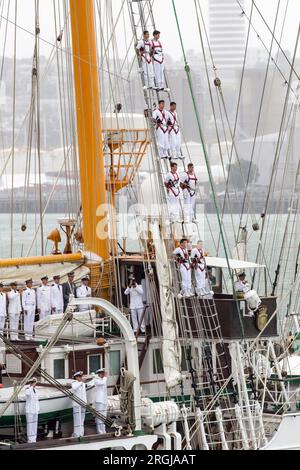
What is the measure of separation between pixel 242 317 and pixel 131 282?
2.89 m

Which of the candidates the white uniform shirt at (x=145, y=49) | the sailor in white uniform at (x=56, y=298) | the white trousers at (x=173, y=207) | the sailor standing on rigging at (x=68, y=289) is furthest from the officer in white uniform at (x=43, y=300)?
the white uniform shirt at (x=145, y=49)

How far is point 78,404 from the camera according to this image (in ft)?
102

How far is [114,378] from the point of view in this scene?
3397 cm

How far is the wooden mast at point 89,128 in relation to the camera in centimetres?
3659

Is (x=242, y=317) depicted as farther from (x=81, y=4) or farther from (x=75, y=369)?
(x=81, y=4)

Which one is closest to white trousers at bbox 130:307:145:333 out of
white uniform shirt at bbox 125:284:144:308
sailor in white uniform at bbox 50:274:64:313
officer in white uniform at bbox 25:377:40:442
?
white uniform shirt at bbox 125:284:144:308

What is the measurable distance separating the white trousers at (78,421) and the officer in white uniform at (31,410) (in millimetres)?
896

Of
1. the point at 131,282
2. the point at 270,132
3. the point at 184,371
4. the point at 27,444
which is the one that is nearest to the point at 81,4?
the point at 131,282

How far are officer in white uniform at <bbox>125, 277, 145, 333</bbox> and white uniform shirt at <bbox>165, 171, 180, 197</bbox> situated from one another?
238 cm

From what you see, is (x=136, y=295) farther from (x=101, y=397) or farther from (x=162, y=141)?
(x=101, y=397)

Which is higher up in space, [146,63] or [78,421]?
[146,63]

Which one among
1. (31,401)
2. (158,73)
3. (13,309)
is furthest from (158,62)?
(31,401)

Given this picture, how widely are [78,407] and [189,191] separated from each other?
666cm

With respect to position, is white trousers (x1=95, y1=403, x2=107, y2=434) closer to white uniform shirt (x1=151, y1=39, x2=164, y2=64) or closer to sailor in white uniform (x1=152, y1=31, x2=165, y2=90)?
sailor in white uniform (x1=152, y1=31, x2=165, y2=90)
